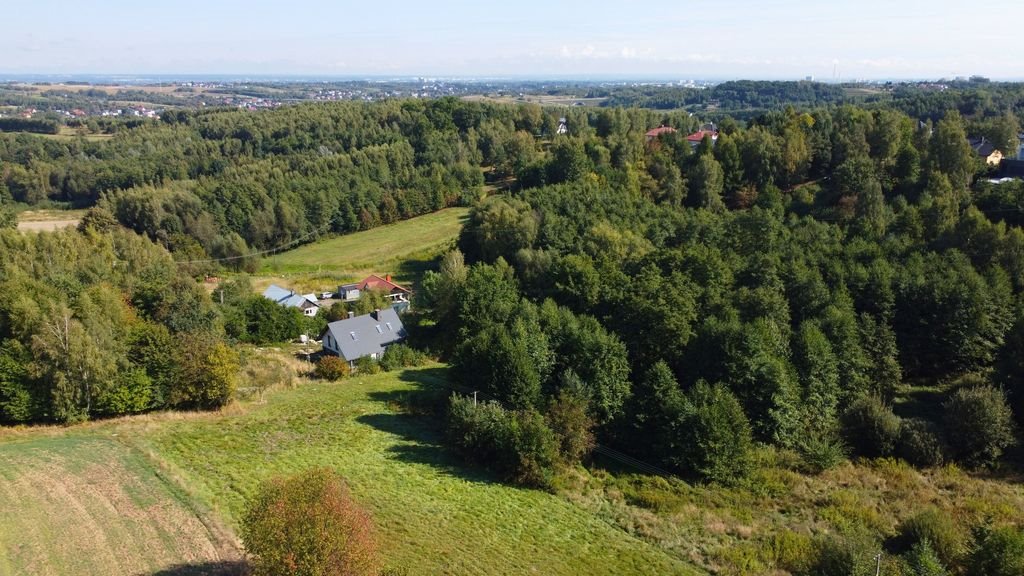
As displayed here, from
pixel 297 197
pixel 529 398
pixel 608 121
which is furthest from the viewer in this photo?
pixel 608 121

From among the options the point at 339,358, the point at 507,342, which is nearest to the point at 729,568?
the point at 507,342

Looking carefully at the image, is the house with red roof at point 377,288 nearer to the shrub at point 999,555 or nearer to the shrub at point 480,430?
the shrub at point 480,430

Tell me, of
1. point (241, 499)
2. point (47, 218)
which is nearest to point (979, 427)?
point (241, 499)

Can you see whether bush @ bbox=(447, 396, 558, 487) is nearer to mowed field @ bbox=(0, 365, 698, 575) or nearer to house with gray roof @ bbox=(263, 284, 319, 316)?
mowed field @ bbox=(0, 365, 698, 575)

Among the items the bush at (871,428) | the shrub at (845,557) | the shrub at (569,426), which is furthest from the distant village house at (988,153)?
the shrub at (845,557)

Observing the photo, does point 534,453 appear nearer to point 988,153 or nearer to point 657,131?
point 988,153

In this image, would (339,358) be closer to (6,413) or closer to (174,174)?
(6,413)

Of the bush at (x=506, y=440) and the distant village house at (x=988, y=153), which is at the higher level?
the distant village house at (x=988, y=153)
